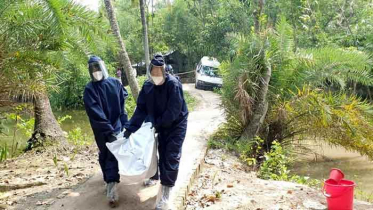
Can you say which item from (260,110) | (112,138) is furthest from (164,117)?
(260,110)

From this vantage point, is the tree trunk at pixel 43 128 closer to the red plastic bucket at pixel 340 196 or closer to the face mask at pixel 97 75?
the face mask at pixel 97 75

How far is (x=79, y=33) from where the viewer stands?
7.02m

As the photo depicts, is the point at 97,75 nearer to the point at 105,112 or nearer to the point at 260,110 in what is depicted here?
the point at 105,112

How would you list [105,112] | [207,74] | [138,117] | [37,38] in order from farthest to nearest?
1. [207,74]
2. [37,38]
3. [105,112]
4. [138,117]

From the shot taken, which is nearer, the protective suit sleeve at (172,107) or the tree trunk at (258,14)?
the protective suit sleeve at (172,107)

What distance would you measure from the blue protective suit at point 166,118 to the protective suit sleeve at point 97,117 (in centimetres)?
23

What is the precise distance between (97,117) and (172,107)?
91 cm

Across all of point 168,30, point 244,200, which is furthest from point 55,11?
point 168,30

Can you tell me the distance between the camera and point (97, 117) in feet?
14.5

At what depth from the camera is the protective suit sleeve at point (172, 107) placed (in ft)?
13.8

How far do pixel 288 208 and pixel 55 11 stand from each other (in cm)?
405

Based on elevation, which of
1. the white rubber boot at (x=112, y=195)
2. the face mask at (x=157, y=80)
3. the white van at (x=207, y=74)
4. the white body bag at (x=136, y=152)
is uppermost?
the face mask at (x=157, y=80)

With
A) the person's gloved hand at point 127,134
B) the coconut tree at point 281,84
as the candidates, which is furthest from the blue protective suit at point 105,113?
the coconut tree at point 281,84

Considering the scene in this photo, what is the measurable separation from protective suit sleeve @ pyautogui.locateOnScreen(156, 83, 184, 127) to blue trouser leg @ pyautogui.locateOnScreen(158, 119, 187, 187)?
0.14 metres
